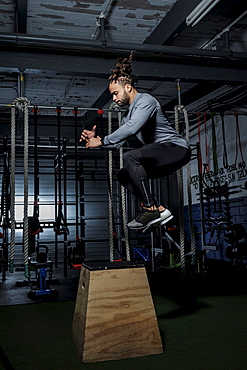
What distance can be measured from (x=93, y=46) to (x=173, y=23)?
103 cm

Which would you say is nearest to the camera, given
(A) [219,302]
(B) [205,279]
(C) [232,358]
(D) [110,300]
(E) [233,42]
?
(C) [232,358]

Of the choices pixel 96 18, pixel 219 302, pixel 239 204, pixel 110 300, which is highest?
pixel 96 18

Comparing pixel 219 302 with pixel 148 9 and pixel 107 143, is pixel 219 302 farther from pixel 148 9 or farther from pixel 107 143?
pixel 148 9

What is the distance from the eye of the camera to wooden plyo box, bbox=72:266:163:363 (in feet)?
6.71

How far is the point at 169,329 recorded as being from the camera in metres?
2.63

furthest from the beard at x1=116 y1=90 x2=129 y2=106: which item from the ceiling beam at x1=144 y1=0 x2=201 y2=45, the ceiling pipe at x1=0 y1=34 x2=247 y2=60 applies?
the ceiling beam at x1=144 y1=0 x2=201 y2=45

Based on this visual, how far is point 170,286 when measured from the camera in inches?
168

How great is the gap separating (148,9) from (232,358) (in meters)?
3.80

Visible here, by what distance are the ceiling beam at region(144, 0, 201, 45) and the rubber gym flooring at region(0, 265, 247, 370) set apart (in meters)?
2.99

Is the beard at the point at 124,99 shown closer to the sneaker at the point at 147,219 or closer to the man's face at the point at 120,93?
the man's face at the point at 120,93

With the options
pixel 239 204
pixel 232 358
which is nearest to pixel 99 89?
pixel 239 204

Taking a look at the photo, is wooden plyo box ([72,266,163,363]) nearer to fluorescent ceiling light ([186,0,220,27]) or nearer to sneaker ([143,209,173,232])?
sneaker ([143,209,173,232])

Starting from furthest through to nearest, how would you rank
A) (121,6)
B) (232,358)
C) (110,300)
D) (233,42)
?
(233,42), (121,6), (110,300), (232,358)

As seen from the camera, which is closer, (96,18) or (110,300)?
(110,300)
